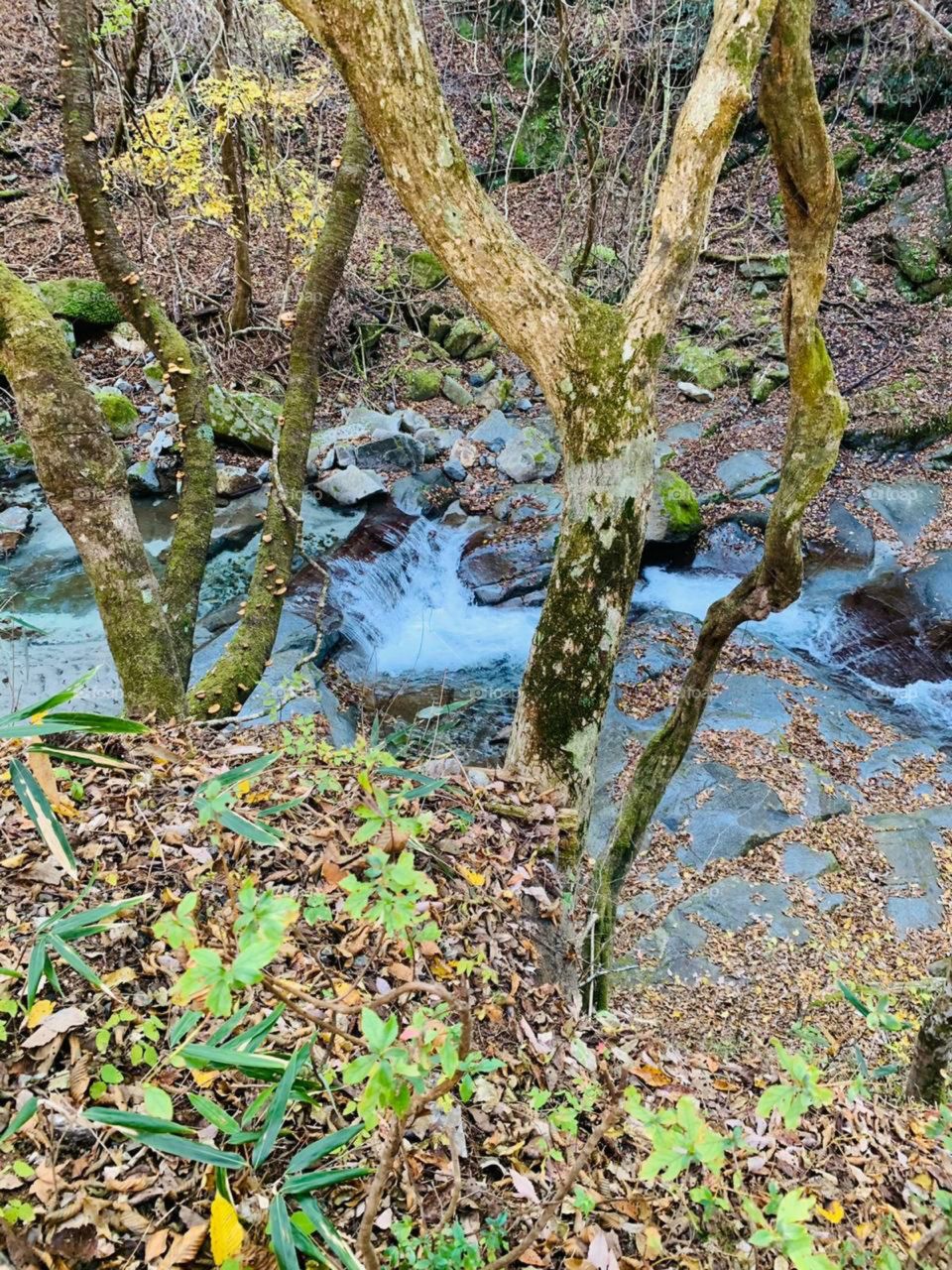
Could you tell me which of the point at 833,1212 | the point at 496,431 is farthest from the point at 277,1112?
the point at 496,431

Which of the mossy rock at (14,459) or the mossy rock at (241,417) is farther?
the mossy rock at (241,417)

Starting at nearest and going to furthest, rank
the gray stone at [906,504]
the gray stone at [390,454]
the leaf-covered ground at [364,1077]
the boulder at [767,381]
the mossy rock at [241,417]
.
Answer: the leaf-covered ground at [364,1077], the mossy rock at [241,417], the gray stone at [906,504], the gray stone at [390,454], the boulder at [767,381]

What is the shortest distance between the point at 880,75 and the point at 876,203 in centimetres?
261

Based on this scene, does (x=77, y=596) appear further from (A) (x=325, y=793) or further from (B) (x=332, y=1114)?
(B) (x=332, y=1114)

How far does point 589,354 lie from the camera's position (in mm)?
3111

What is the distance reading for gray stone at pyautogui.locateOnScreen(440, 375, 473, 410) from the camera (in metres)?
11.6

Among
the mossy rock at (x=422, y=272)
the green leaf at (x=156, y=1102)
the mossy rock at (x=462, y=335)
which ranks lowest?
the green leaf at (x=156, y=1102)

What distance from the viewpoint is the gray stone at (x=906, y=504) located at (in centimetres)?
971

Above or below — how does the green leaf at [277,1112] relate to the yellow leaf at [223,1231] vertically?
above

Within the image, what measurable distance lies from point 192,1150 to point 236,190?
9987 millimetres

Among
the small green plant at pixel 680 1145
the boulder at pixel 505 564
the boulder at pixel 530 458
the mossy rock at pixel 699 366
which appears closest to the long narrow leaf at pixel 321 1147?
the small green plant at pixel 680 1145

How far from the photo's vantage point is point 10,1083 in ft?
5.04

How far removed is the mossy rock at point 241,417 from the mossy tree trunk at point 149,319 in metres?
5.12

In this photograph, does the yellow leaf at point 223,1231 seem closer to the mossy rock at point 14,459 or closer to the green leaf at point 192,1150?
the green leaf at point 192,1150
